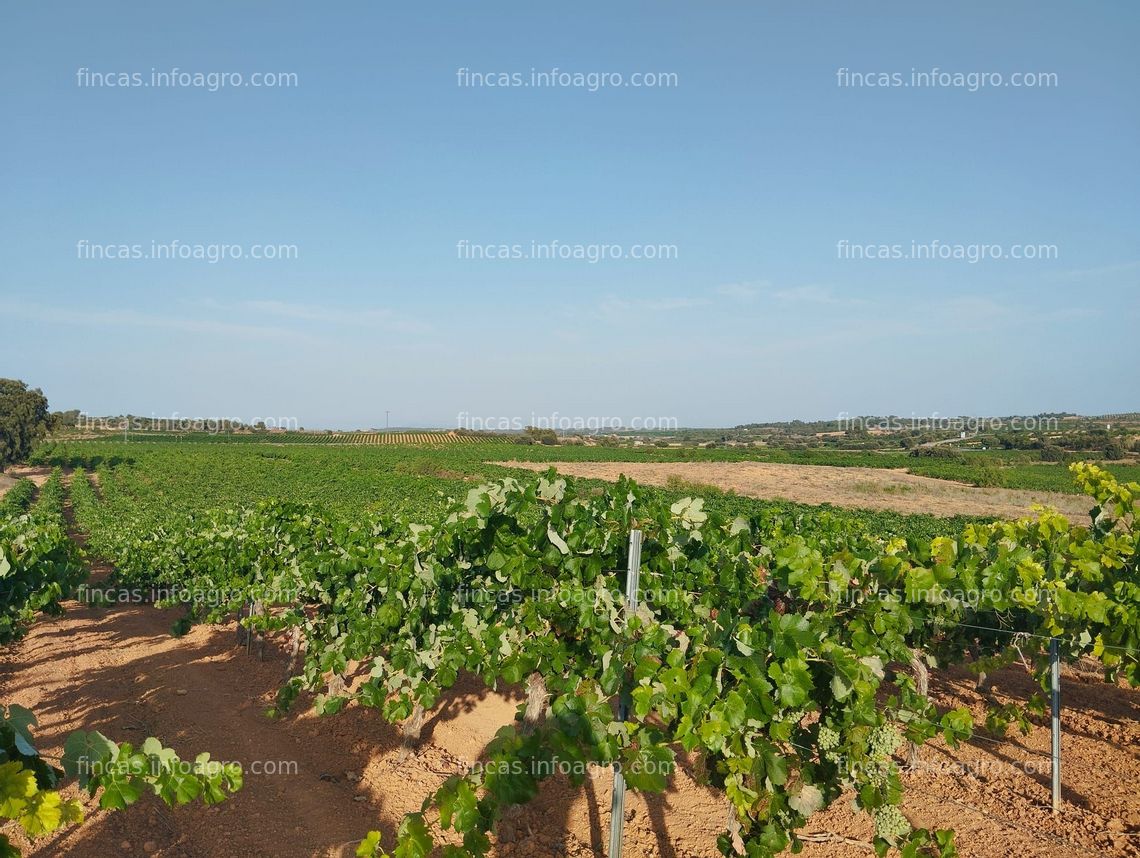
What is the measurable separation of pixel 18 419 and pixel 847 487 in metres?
63.8

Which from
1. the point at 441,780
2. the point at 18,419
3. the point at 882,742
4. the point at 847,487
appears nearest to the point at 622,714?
the point at 882,742

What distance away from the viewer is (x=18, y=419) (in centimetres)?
5341

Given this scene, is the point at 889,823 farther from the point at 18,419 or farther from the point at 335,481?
the point at 18,419

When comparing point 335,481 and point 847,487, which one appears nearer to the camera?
point 335,481

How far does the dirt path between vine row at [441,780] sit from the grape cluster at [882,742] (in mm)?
2066

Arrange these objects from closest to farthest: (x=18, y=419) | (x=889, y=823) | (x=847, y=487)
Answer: (x=889, y=823)
(x=847, y=487)
(x=18, y=419)

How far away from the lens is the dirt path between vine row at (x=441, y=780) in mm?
5230

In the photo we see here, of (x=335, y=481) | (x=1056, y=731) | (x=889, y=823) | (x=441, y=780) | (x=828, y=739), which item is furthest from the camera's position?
(x=335, y=481)

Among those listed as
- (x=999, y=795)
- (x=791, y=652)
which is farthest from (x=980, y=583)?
(x=791, y=652)

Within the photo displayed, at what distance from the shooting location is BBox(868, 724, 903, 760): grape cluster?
11.3 feet

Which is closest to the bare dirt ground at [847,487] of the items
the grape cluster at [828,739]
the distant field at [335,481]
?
the distant field at [335,481]

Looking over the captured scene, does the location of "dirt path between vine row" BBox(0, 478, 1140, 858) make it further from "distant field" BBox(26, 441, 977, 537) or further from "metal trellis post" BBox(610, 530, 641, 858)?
"distant field" BBox(26, 441, 977, 537)

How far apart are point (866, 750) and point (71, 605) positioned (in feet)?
57.1

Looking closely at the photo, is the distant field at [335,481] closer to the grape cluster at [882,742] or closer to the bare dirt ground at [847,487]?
the bare dirt ground at [847,487]
